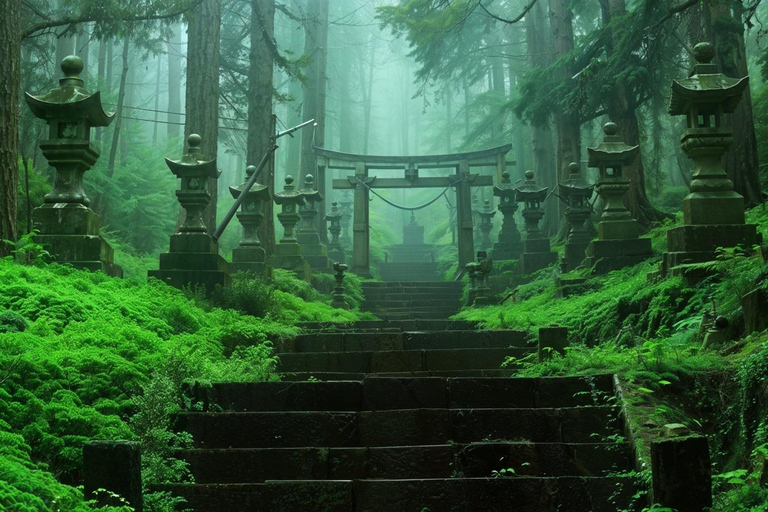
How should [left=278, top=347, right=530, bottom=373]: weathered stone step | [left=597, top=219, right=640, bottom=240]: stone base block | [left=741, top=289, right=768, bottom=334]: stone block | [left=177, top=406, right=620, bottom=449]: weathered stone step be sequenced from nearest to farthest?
[left=177, top=406, right=620, bottom=449]: weathered stone step → [left=741, top=289, right=768, bottom=334]: stone block → [left=278, top=347, right=530, bottom=373]: weathered stone step → [left=597, top=219, right=640, bottom=240]: stone base block

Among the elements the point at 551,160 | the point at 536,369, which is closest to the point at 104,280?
the point at 536,369

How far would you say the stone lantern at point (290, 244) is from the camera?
57.7 ft

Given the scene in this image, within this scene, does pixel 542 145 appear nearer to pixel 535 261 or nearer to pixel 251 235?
pixel 535 261

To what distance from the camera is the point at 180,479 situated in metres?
5.20

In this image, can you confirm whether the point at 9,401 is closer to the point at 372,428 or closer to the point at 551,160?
the point at 372,428

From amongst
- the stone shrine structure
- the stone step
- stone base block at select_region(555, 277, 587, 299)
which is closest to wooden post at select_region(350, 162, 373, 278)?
the stone shrine structure

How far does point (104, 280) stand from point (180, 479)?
405 centimetres

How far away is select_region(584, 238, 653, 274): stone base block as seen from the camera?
12.9 metres

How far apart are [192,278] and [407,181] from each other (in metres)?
14.3

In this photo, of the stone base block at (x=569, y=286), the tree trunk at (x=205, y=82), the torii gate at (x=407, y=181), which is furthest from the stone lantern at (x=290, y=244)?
the stone base block at (x=569, y=286)

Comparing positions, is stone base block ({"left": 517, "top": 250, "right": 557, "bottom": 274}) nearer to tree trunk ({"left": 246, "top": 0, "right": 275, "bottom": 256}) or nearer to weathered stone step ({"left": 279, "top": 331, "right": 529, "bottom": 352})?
tree trunk ({"left": 246, "top": 0, "right": 275, "bottom": 256})

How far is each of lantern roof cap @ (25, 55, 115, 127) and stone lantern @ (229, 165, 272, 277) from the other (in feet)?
16.8

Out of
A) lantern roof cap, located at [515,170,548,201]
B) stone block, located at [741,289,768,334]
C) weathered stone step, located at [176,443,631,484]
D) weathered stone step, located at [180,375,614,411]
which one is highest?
lantern roof cap, located at [515,170,548,201]

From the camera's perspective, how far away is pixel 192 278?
10836mm
